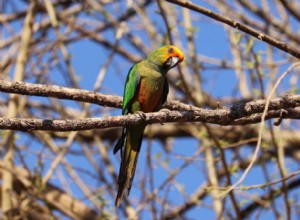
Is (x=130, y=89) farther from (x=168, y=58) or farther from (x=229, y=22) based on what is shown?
(x=229, y=22)

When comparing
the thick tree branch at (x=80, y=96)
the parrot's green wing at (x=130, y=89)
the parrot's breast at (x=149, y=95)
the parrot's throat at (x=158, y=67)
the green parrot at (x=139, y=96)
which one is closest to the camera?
the thick tree branch at (x=80, y=96)

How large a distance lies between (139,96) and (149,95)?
0.07 metres

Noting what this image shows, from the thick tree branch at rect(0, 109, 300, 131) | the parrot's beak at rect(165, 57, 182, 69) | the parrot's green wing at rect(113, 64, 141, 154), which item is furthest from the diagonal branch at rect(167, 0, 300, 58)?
the parrot's beak at rect(165, 57, 182, 69)

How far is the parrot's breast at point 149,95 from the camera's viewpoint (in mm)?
4000

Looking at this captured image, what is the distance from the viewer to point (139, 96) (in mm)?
4023

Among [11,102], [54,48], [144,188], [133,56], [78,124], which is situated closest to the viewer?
[78,124]

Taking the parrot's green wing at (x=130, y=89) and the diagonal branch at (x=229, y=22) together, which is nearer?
the diagonal branch at (x=229, y=22)

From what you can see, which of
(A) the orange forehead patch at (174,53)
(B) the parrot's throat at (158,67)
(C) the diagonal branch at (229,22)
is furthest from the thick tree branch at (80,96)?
(A) the orange forehead patch at (174,53)

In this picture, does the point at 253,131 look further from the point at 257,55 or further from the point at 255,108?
the point at 255,108

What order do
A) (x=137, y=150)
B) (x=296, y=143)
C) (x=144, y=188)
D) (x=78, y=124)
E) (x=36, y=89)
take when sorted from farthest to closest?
(x=296, y=143), (x=144, y=188), (x=137, y=150), (x=36, y=89), (x=78, y=124)

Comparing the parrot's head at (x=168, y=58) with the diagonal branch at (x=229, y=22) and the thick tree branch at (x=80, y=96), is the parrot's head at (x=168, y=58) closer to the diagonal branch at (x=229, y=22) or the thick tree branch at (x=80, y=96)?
the thick tree branch at (x=80, y=96)

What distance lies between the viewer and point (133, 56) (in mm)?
6559

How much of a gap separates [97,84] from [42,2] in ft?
4.29

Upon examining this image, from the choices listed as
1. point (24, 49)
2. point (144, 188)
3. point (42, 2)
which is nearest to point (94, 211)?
point (144, 188)
